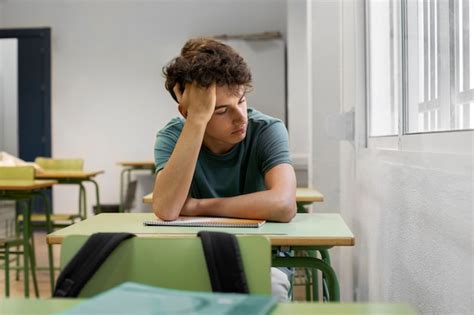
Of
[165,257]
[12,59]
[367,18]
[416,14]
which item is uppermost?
[12,59]

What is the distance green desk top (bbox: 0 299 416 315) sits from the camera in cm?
81

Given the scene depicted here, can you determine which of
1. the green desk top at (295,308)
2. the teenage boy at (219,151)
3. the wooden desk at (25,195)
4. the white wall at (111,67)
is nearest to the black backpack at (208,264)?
the green desk top at (295,308)

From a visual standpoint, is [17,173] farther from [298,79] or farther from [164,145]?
[298,79]

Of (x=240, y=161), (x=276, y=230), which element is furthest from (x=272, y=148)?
(x=276, y=230)

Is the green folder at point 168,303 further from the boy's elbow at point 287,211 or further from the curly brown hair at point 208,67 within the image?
the curly brown hair at point 208,67

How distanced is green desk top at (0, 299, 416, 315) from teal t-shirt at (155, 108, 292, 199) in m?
1.28

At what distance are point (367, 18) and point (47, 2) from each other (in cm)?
584

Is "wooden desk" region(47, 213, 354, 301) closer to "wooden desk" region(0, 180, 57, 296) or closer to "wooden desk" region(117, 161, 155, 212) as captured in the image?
"wooden desk" region(0, 180, 57, 296)

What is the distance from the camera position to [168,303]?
2.59 feet

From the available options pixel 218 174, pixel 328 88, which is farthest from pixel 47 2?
pixel 218 174

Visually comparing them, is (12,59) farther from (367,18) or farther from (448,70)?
(448,70)

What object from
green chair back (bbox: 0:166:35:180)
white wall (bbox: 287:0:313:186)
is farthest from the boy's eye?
white wall (bbox: 287:0:313:186)

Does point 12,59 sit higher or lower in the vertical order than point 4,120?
higher

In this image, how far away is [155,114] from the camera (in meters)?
7.80
